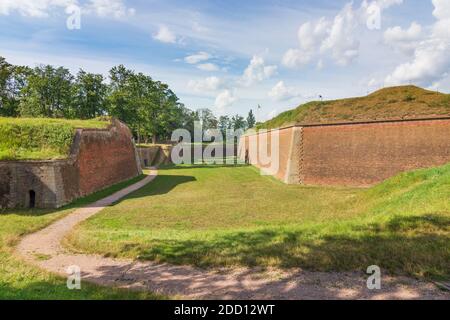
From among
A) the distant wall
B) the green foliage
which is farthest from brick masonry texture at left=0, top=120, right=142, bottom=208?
the distant wall

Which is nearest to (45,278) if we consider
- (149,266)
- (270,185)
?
(149,266)

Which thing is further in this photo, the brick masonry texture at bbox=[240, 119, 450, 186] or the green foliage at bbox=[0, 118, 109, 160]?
the brick masonry texture at bbox=[240, 119, 450, 186]

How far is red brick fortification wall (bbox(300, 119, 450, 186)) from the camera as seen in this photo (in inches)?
734

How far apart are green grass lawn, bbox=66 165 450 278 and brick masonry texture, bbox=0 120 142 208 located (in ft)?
11.1

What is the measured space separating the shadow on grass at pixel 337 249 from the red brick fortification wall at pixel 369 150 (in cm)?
1305

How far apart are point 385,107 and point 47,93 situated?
145ft

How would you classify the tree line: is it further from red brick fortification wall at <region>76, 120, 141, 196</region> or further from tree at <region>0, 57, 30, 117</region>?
red brick fortification wall at <region>76, 120, 141, 196</region>

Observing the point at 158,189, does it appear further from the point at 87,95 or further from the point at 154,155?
the point at 87,95

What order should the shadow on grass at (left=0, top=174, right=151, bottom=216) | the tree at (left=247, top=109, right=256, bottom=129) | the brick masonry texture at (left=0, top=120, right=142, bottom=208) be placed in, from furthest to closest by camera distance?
the tree at (left=247, top=109, right=256, bottom=129) < the brick masonry texture at (left=0, top=120, right=142, bottom=208) < the shadow on grass at (left=0, top=174, right=151, bottom=216)

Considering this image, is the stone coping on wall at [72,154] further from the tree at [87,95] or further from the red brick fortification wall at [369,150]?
the tree at [87,95]

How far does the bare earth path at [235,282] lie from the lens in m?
4.94
